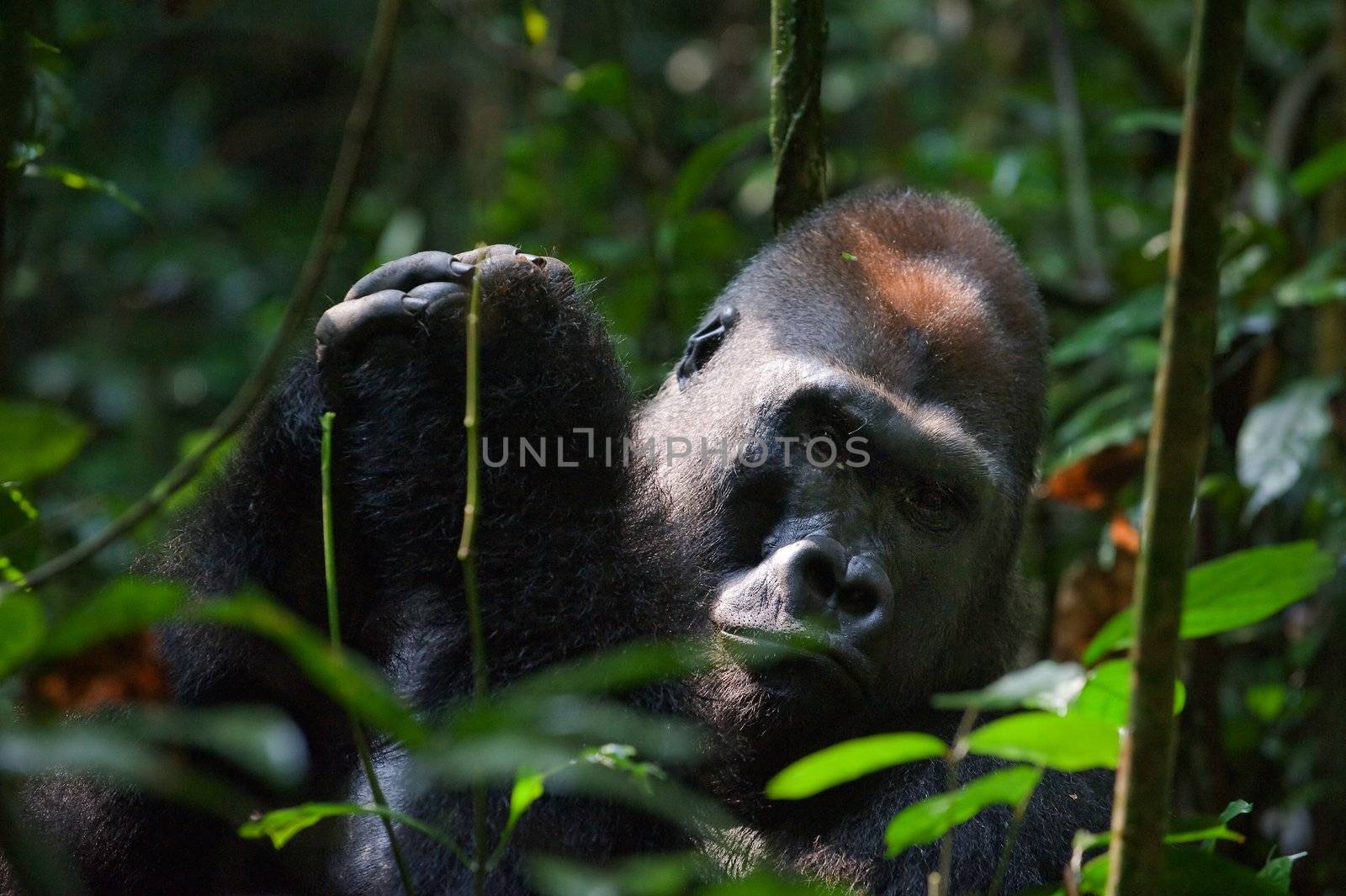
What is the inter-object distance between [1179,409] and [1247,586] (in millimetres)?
296

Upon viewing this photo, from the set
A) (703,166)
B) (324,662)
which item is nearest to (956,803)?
(324,662)

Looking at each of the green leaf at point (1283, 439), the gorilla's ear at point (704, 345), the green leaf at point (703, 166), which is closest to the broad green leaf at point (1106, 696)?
the gorilla's ear at point (704, 345)

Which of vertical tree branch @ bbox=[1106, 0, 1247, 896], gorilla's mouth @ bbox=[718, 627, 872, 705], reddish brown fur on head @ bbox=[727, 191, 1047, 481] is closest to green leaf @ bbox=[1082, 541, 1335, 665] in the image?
vertical tree branch @ bbox=[1106, 0, 1247, 896]

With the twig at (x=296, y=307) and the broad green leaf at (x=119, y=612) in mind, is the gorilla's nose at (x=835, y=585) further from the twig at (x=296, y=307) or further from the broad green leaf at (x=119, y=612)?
the broad green leaf at (x=119, y=612)

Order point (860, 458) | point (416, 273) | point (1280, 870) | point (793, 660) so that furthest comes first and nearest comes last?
point (860, 458) < point (416, 273) < point (793, 660) < point (1280, 870)

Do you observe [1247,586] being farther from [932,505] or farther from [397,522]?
[397,522]

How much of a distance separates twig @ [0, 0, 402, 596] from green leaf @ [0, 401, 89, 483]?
0.48ft

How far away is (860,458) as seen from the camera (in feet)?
7.74

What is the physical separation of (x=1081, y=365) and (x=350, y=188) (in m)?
3.81

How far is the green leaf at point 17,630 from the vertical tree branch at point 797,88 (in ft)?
6.37

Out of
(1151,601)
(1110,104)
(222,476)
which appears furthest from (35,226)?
(1151,601)

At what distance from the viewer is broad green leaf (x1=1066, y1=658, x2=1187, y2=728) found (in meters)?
1.33

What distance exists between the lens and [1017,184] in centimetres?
446

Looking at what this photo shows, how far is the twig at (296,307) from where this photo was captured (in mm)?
1311
